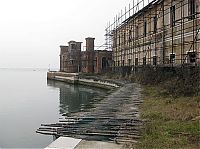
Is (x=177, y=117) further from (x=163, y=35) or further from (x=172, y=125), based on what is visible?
(x=163, y=35)

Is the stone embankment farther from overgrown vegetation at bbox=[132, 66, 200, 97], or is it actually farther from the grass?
overgrown vegetation at bbox=[132, 66, 200, 97]

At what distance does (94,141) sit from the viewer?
7.20 metres

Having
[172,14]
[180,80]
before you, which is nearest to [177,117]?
[180,80]

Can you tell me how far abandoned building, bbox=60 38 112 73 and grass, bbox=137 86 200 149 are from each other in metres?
33.3

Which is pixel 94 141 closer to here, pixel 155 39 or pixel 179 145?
pixel 179 145

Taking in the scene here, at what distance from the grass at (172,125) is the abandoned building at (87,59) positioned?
33.3 meters

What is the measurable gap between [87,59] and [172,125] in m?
40.2

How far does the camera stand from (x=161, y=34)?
2403 centimetres

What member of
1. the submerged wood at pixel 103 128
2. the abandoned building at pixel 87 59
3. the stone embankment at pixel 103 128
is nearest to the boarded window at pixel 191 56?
the submerged wood at pixel 103 128

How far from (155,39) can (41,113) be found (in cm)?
1174

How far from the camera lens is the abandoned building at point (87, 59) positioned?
4625 cm

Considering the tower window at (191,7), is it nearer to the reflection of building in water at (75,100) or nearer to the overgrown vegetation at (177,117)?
the overgrown vegetation at (177,117)

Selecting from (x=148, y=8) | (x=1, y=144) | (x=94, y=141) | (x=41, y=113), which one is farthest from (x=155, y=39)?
(x=94, y=141)

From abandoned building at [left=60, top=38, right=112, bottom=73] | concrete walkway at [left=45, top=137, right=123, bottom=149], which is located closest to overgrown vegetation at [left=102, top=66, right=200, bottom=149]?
concrete walkway at [left=45, top=137, right=123, bottom=149]
